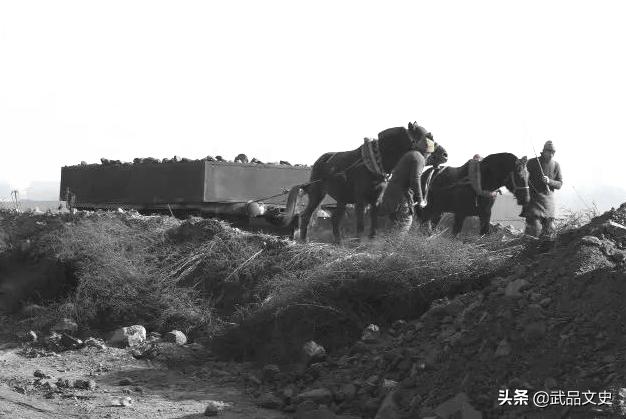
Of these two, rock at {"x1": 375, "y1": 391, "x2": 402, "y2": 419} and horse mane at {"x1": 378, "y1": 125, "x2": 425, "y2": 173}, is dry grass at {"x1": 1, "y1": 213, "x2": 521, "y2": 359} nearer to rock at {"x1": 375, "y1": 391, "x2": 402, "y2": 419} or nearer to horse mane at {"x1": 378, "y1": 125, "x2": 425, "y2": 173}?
rock at {"x1": 375, "y1": 391, "x2": 402, "y2": 419}

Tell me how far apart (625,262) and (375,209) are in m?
5.95

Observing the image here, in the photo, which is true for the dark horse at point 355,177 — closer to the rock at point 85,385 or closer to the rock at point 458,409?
the rock at point 85,385

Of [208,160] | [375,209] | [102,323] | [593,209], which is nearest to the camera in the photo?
[593,209]

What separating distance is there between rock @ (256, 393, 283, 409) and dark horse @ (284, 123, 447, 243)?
488cm

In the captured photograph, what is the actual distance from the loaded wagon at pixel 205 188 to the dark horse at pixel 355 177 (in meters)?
0.83

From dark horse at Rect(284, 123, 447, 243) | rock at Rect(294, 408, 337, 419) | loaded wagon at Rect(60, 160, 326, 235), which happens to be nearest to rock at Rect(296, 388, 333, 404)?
rock at Rect(294, 408, 337, 419)

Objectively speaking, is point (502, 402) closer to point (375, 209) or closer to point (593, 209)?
point (593, 209)

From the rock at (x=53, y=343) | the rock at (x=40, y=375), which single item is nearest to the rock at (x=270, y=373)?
the rock at (x=40, y=375)

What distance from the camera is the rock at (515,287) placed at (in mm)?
6892

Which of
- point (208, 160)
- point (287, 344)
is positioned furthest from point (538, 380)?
point (208, 160)

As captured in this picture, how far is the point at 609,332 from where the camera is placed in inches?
228

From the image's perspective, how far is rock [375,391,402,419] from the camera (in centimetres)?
601

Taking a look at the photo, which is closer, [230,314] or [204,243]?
[230,314]

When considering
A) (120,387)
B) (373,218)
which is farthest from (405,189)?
(120,387)
